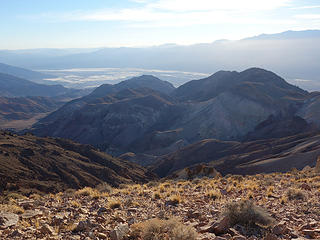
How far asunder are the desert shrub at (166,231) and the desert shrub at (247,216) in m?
1.39

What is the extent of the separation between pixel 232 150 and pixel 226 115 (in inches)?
1028

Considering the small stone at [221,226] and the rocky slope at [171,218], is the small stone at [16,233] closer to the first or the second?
the rocky slope at [171,218]

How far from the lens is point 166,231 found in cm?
595

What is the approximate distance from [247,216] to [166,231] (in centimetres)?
200

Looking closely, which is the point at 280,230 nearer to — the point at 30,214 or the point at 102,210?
the point at 102,210

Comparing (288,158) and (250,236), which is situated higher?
(250,236)

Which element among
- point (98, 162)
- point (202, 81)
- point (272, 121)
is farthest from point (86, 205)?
point (202, 81)

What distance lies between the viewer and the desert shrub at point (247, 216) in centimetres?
681

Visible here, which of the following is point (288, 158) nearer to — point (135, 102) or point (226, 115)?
point (226, 115)

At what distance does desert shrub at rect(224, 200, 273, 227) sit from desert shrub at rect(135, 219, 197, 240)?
1.39m

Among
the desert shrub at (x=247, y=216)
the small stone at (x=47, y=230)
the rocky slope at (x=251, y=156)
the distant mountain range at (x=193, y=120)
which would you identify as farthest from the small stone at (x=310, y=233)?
the distant mountain range at (x=193, y=120)

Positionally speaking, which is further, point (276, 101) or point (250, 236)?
point (276, 101)

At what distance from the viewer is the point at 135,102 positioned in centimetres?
10756

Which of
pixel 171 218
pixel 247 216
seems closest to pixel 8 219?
pixel 171 218
